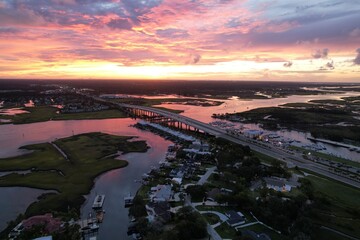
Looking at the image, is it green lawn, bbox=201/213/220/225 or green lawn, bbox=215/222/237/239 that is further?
green lawn, bbox=201/213/220/225

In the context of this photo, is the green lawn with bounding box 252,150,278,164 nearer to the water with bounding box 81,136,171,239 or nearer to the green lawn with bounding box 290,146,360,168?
the green lawn with bounding box 290,146,360,168

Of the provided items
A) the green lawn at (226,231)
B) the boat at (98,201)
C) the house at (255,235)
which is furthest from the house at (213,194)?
the boat at (98,201)

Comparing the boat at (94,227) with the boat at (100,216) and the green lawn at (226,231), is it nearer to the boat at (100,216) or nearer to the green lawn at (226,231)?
the boat at (100,216)

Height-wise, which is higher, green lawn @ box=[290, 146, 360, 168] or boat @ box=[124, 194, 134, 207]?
boat @ box=[124, 194, 134, 207]

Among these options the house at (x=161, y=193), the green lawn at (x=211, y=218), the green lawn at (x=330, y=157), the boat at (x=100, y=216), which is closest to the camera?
the green lawn at (x=211, y=218)

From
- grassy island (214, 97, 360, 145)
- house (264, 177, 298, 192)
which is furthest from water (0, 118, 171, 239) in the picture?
grassy island (214, 97, 360, 145)

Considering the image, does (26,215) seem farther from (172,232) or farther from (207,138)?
(207,138)
